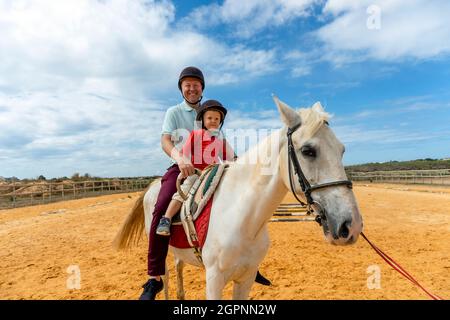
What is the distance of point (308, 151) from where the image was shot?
1.98 meters

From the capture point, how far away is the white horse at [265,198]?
6.07 ft

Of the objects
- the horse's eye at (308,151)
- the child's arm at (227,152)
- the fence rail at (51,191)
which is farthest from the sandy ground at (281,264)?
the fence rail at (51,191)

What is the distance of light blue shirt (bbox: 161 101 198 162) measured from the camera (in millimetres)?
3256

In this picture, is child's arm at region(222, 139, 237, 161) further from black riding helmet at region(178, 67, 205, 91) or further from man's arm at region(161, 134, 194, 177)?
black riding helmet at region(178, 67, 205, 91)

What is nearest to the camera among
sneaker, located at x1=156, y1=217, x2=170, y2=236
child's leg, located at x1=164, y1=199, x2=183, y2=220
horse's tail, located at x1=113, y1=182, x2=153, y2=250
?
sneaker, located at x1=156, y1=217, x2=170, y2=236

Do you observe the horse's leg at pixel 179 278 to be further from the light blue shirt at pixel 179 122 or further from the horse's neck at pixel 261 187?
the horse's neck at pixel 261 187

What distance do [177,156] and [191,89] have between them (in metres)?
0.98

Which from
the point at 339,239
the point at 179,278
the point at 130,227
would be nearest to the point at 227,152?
the point at 339,239

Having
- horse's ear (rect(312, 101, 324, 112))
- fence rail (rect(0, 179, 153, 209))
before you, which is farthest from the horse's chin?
fence rail (rect(0, 179, 153, 209))

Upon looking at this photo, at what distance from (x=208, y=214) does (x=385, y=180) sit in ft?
136

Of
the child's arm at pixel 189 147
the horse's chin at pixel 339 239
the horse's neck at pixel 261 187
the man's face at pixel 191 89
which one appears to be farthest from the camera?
the man's face at pixel 191 89

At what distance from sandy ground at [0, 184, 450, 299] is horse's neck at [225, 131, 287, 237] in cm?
269

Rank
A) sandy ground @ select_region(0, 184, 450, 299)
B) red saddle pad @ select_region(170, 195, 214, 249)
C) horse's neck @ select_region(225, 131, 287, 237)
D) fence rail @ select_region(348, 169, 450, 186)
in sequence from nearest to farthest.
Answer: horse's neck @ select_region(225, 131, 287, 237), red saddle pad @ select_region(170, 195, 214, 249), sandy ground @ select_region(0, 184, 450, 299), fence rail @ select_region(348, 169, 450, 186)

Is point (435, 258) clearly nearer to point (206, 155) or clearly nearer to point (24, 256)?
point (206, 155)
